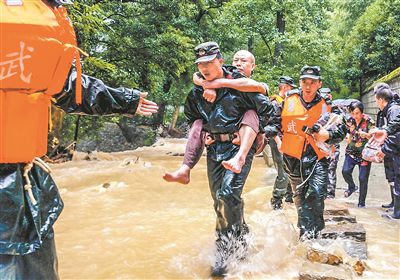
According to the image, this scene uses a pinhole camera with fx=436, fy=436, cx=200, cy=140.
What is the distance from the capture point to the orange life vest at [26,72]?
201 centimetres

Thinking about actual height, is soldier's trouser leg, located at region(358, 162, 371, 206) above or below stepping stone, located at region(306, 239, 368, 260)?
above

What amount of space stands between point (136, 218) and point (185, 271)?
2583 mm

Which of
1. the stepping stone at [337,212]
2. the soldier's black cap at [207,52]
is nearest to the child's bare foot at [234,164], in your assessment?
the soldier's black cap at [207,52]

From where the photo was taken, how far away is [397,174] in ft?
21.0

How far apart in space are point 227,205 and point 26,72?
248 centimetres

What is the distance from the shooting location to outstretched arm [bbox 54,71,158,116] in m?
2.40

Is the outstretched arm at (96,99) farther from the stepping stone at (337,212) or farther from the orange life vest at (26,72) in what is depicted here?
the stepping stone at (337,212)

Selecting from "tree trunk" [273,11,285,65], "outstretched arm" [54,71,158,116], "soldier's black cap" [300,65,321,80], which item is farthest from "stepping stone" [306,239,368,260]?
"tree trunk" [273,11,285,65]

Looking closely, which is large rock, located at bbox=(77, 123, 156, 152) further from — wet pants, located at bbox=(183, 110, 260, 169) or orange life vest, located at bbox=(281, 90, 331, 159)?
wet pants, located at bbox=(183, 110, 260, 169)

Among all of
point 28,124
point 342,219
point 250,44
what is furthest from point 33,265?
point 250,44

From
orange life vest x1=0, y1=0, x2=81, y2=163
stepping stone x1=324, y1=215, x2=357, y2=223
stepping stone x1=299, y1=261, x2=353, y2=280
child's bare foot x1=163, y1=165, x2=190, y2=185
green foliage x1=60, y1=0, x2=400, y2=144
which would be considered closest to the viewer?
orange life vest x1=0, y1=0, x2=81, y2=163

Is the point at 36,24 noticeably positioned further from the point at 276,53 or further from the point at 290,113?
the point at 276,53

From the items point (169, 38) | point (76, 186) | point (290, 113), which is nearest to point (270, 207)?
point (290, 113)

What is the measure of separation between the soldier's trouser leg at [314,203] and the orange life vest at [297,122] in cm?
20
